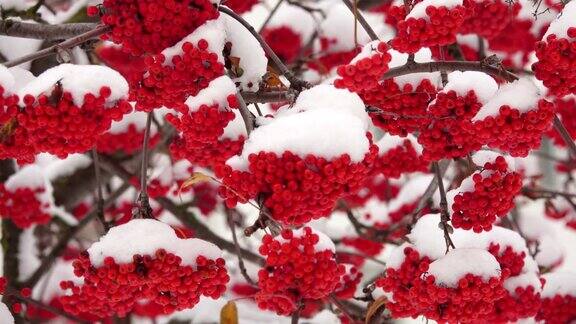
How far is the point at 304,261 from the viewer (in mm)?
1565

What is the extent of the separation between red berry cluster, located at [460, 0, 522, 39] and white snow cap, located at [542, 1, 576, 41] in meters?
0.81

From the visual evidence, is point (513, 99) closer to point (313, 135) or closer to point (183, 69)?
point (313, 135)

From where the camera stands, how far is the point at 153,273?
5.28 feet

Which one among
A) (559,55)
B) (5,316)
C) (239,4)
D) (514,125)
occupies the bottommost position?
(5,316)

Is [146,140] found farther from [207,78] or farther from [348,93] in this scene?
[348,93]

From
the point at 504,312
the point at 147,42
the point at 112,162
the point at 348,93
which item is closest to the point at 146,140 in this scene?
the point at 147,42

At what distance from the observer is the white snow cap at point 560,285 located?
7.95 ft

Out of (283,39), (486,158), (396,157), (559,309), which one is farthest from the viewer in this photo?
→ (283,39)

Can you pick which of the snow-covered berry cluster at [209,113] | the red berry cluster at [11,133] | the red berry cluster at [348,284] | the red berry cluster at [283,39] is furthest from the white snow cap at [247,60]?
the red berry cluster at [283,39]

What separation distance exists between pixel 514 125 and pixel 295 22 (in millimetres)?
2665

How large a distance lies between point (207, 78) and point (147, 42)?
0.52ft

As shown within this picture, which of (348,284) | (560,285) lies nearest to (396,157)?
(348,284)

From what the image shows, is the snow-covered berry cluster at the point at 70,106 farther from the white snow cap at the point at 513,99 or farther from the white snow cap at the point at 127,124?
the white snow cap at the point at 127,124

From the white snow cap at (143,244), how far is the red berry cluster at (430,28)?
0.66m
